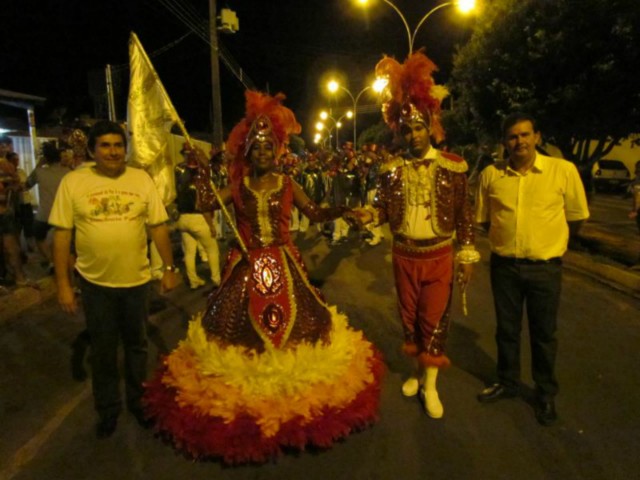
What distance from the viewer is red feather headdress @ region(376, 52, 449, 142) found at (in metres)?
3.64

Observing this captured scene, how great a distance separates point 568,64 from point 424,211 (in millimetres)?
8267

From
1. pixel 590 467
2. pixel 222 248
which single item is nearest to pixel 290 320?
pixel 590 467

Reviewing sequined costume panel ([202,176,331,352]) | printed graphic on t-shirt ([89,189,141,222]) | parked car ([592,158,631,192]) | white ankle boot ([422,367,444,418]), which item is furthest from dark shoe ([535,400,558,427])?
parked car ([592,158,631,192])

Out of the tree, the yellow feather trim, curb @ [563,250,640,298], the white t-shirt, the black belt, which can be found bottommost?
curb @ [563,250,640,298]

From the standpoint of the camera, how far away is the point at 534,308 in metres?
3.59

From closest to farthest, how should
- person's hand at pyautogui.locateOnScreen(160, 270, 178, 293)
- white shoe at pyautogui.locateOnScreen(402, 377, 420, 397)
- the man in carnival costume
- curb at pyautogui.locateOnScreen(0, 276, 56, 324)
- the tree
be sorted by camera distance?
the man in carnival costume → person's hand at pyautogui.locateOnScreen(160, 270, 178, 293) → white shoe at pyautogui.locateOnScreen(402, 377, 420, 397) → curb at pyautogui.locateOnScreen(0, 276, 56, 324) → the tree

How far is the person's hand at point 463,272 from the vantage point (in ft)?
12.1

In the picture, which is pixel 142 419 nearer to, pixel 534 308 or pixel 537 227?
pixel 534 308

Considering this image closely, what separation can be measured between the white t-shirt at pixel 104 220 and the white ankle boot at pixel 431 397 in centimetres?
214

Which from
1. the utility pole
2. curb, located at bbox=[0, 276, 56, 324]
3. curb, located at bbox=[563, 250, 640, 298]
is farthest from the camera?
the utility pole

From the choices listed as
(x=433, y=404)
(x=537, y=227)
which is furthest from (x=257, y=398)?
(x=537, y=227)

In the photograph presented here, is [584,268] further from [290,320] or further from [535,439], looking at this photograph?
[290,320]

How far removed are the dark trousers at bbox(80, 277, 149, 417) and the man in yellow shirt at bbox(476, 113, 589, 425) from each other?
2547 millimetres

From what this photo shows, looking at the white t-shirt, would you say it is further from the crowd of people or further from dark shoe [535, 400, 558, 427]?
dark shoe [535, 400, 558, 427]
